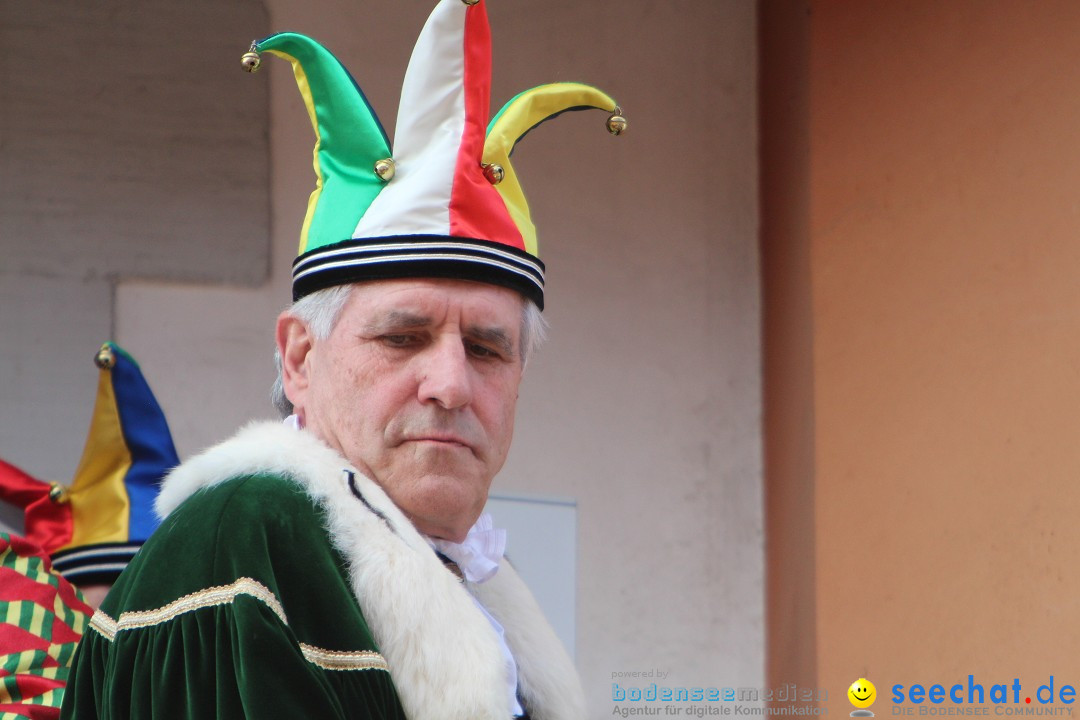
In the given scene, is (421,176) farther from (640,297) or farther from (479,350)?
(640,297)

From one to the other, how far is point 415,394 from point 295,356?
249mm

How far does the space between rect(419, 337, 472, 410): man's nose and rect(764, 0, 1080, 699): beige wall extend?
1.53 m

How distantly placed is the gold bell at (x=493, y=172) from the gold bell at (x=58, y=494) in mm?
1225

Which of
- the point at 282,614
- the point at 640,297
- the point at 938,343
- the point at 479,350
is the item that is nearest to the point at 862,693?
the point at 938,343

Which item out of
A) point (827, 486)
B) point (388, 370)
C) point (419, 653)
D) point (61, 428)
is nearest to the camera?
point (419, 653)

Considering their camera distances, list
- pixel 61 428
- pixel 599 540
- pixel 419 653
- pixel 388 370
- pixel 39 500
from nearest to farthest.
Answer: pixel 419 653 < pixel 388 370 < pixel 39 500 < pixel 61 428 < pixel 599 540

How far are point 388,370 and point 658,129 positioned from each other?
2.08 m

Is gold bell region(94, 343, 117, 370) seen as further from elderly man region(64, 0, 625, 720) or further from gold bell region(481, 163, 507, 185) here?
gold bell region(481, 163, 507, 185)

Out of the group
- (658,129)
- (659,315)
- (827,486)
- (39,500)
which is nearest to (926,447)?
(827,486)

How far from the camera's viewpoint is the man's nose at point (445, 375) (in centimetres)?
202

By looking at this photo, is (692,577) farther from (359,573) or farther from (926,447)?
(359,573)

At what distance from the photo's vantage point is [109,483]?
2.88 meters

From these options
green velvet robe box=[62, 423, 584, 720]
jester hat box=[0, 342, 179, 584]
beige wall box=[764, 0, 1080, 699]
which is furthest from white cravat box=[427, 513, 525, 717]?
beige wall box=[764, 0, 1080, 699]

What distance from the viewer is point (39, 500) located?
2.89 metres
